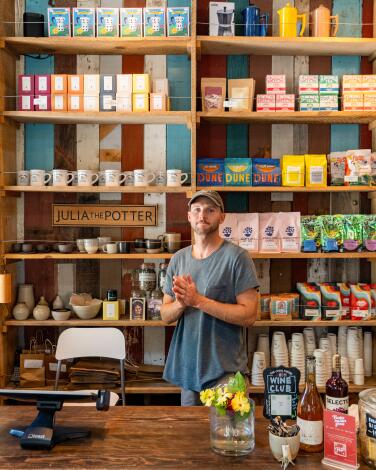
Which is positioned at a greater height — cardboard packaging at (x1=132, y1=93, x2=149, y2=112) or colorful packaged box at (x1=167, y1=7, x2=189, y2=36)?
colorful packaged box at (x1=167, y1=7, x2=189, y2=36)

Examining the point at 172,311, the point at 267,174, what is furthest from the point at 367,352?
the point at 172,311

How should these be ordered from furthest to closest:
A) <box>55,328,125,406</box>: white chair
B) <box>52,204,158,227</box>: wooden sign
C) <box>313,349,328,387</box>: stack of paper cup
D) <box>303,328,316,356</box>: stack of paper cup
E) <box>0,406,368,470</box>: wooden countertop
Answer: <box>52,204,158,227</box>: wooden sign
<box>303,328,316,356</box>: stack of paper cup
<box>313,349,328,387</box>: stack of paper cup
<box>55,328,125,406</box>: white chair
<box>0,406,368,470</box>: wooden countertop

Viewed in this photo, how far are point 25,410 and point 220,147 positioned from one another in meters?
2.16

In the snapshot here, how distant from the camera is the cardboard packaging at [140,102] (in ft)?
10.5

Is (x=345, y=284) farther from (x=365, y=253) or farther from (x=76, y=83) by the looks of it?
(x=76, y=83)

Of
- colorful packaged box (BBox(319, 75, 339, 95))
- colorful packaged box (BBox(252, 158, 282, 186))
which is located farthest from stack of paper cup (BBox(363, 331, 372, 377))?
colorful packaged box (BBox(319, 75, 339, 95))

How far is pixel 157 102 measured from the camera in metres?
3.20

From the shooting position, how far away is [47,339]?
3.52 m

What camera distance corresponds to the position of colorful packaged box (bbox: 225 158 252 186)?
10.6 feet

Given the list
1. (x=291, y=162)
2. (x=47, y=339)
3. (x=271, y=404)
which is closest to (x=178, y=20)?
(x=291, y=162)

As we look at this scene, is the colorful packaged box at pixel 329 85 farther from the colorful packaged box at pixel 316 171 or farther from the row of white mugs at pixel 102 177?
the row of white mugs at pixel 102 177

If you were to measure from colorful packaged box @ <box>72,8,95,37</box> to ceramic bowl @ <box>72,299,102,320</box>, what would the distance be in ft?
5.45

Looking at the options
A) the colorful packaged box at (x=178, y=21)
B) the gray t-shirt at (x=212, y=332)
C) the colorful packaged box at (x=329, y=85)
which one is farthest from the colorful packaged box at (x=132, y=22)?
the gray t-shirt at (x=212, y=332)

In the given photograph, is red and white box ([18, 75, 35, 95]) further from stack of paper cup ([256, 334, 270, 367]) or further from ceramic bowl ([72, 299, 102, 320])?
stack of paper cup ([256, 334, 270, 367])
